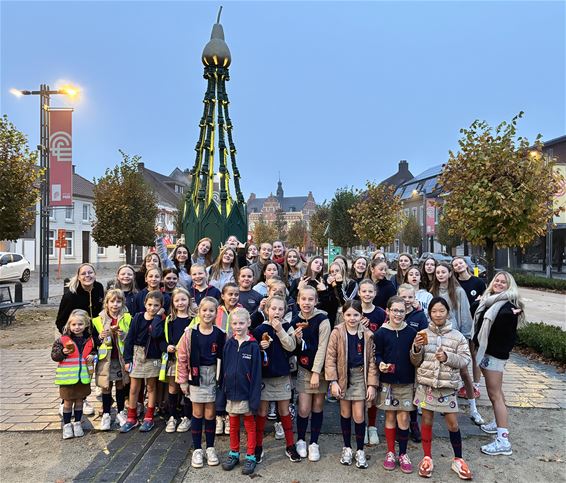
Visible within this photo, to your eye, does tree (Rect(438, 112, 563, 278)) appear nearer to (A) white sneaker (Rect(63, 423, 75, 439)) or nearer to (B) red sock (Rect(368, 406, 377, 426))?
(B) red sock (Rect(368, 406, 377, 426))

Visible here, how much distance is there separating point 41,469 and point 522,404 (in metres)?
5.55

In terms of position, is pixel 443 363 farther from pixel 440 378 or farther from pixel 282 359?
pixel 282 359

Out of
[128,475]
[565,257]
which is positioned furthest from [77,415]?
[565,257]

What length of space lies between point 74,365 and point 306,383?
2409 millimetres

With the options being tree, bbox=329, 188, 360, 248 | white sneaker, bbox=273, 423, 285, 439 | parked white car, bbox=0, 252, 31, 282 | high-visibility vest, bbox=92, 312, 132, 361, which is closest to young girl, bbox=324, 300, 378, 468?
white sneaker, bbox=273, 423, 285, 439

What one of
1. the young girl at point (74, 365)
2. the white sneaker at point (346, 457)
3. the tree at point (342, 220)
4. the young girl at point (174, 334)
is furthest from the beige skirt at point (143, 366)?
the tree at point (342, 220)

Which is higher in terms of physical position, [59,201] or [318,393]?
[59,201]

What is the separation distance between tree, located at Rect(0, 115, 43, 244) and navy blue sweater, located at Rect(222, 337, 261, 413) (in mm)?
10033

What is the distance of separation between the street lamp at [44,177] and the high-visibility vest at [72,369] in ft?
34.4

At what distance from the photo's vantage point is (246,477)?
12.1ft

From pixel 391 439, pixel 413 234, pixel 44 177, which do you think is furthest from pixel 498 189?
pixel 413 234

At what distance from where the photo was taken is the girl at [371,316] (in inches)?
171

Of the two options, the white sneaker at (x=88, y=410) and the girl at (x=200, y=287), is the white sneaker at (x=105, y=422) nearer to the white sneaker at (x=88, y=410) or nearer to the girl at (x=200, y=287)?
the white sneaker at (x=88, y=410)

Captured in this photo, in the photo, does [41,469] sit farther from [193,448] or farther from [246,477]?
[246,477]
